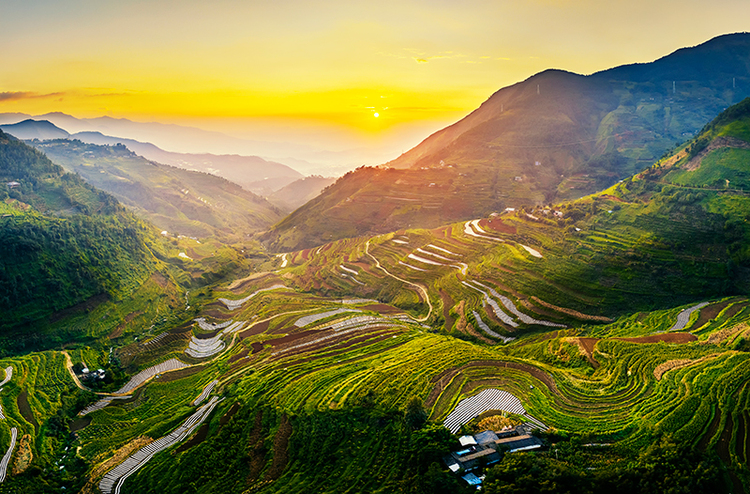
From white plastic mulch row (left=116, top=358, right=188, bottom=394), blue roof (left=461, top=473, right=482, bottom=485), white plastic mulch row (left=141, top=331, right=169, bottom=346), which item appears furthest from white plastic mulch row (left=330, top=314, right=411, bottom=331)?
blue roof (left=461, top=473, right=482, bottom=485)

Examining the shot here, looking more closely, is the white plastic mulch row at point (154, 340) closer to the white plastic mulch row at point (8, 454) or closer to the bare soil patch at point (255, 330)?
the bare soil patch at point (255, 330)

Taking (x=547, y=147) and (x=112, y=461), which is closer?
(x=112, y=461)

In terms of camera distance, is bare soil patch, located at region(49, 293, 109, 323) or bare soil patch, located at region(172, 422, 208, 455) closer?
bare soil patch, located at region(172, 422, 208, 455)

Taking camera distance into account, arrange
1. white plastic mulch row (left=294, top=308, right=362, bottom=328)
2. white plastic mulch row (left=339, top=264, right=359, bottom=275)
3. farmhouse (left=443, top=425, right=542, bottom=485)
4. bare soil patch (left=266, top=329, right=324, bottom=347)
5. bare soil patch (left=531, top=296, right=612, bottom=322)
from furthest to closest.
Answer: white plastic mulch row (left=339, top=264, right=359, bottom=275)
white plastic mulch row (left=294, top=308, right=362, bottom=328)
bare soil patch (left=266, top=329, right=324, bottom=347)
bare soil patch (left=531, top=296, right=612, bottom=322)
farmhouse (left=443, top=425, right=542, bottom=485)

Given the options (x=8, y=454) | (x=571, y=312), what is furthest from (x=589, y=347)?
(x=8, y=454)

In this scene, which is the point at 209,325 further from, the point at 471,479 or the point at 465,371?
the point at 471,479

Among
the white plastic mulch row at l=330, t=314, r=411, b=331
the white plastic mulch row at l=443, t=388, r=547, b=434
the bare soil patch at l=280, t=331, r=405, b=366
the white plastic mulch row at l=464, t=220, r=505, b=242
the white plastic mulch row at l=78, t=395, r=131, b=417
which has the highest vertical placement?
the white plastic mulch row at l=464, t=220, r=505, b=242

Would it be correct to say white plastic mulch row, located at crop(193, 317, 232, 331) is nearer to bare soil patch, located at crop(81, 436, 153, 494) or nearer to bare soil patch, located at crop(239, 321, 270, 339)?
bare soil patch, located at crop(239, 321, 270, 339)

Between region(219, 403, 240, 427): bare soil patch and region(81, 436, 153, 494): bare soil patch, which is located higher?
region(219, 403, 240, 427): bare soil patch
